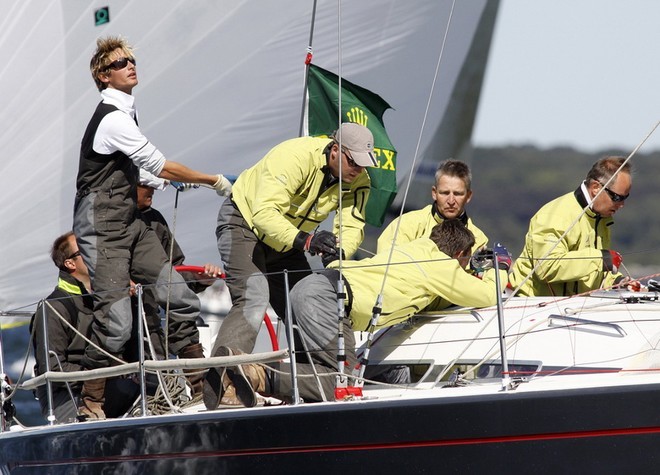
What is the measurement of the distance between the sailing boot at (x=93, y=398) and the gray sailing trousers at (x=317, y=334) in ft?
2.92

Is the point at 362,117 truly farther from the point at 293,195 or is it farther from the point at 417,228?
the point at 293,195

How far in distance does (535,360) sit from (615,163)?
39.6 inches

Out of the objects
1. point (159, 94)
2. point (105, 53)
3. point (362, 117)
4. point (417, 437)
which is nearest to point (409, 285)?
point (417, 437)

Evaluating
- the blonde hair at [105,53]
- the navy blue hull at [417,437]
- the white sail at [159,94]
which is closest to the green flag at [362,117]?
the white sail at [159,94]

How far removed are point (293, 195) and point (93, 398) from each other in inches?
44.0

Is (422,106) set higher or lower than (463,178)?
higher

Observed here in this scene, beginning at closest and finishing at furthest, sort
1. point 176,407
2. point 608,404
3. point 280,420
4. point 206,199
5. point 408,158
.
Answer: point 608,404 → point 280,420 → point 176,407 → point 206,199 → point 408,158

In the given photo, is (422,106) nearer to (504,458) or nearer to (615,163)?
(615,163)

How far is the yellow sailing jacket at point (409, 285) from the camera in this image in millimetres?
4625

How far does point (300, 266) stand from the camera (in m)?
5.21

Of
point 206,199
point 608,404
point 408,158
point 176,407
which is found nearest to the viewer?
point 608,404

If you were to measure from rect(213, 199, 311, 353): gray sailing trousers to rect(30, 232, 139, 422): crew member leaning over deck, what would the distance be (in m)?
0.65

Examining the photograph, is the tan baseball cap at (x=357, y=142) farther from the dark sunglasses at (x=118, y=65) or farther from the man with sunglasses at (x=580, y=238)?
the dark sunglasses at (x=118, y=65)

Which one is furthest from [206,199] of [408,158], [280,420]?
[280,420]
